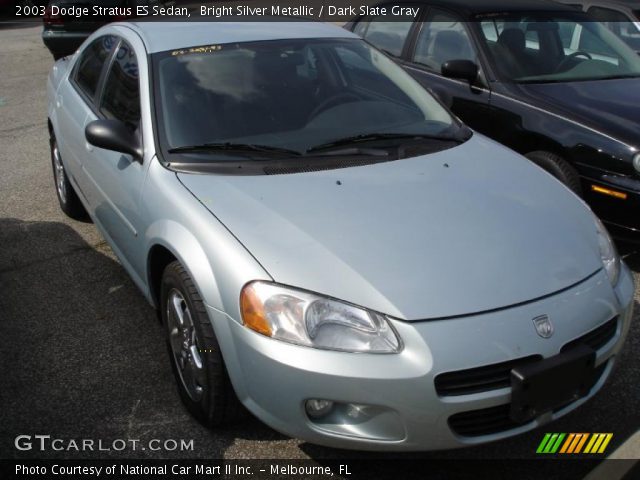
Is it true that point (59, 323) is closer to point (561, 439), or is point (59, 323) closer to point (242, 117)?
point (242, 117)

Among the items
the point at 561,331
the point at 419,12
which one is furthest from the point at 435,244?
the point at 419,12

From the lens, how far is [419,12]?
19.5 feet

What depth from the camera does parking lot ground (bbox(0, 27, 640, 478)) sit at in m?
2.88

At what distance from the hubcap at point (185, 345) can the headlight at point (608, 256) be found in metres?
1.65

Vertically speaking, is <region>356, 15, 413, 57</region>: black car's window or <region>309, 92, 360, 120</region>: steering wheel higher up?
<region>309, 92, 360, 120</region>: steering wheel

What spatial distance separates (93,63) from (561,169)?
3.02 meters

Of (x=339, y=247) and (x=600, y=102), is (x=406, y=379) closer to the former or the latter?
(x=339, y=247)

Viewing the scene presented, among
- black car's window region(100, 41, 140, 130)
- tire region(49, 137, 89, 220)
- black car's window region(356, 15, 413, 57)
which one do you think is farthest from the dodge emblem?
black car's window region(356, 15, 413, 57)

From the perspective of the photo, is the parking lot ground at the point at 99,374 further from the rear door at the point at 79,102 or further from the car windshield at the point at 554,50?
the car windshield at the point at 554,50

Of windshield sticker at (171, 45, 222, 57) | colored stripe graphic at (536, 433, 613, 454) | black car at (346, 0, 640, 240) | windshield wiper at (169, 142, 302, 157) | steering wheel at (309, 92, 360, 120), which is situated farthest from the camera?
black car at (346, 0, 640, 240)

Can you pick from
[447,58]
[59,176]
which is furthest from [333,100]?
[59,176]

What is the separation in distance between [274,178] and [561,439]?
1.59 meters

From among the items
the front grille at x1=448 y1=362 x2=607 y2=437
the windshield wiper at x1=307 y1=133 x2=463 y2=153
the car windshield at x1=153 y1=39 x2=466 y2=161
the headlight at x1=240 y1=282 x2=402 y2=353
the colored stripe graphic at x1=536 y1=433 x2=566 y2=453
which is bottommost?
the colored stripe graphic at x1=536 y1=433 x2=566 y2=453

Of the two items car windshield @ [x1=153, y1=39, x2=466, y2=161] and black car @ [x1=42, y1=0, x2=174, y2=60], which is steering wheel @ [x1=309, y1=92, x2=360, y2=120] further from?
black car @ [x1=42, y1=0, x2=174, y2=60]
